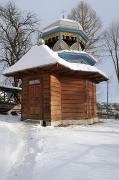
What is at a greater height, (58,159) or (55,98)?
(55,98)

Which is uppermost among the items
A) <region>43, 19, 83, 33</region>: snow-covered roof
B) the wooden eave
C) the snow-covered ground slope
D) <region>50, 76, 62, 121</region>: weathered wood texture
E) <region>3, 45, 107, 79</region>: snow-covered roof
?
<region>43, 19, 83, 33</region>: snow-covered roof

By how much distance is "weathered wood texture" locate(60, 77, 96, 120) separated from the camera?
17.4 metres

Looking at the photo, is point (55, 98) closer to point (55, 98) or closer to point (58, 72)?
point (55, 98)

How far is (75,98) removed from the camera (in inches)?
701

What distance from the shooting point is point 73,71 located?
1659cm

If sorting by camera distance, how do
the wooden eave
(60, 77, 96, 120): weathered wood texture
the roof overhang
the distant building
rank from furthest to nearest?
(60, 77, 96, 120): weathered wood texture < the distant building < the wooden eave < the roof overhang

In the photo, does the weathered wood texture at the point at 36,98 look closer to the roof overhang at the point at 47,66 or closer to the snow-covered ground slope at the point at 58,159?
the roof overhang at the point at 47,66

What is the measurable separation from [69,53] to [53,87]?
3108mm

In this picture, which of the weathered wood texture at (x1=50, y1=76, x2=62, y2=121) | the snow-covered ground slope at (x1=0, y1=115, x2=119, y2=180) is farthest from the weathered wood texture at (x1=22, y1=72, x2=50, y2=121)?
the snow-covered ground slope at (x1=0, y1=115, x2=119, y2=180)

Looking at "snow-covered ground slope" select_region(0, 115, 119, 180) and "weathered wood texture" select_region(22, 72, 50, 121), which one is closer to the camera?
"snow-covered ground slope" select_region(0, 115, 119, 180)

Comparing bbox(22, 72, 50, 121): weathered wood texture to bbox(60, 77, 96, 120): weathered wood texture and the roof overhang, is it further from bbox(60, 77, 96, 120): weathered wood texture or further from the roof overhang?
bbox(60, 77, 96, 120): weathered wood texture

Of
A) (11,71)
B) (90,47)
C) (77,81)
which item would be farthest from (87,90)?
(90,47)

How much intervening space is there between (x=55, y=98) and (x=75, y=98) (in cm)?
154

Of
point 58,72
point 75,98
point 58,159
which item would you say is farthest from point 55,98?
point 58,159
